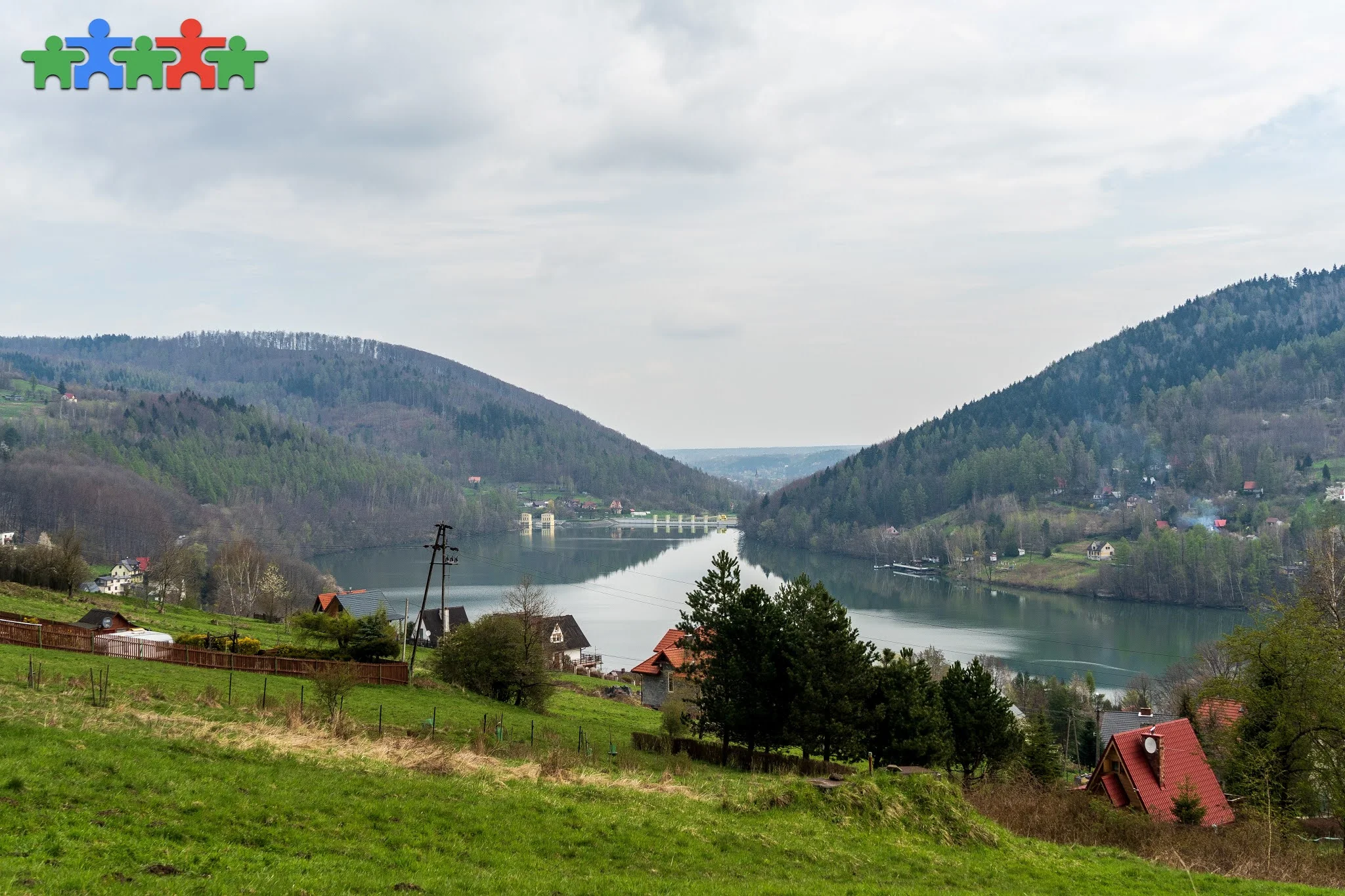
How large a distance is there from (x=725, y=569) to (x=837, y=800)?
10.7 metres

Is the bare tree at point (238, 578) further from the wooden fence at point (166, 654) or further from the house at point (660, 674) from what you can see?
the wooden fence at point (166, 654)

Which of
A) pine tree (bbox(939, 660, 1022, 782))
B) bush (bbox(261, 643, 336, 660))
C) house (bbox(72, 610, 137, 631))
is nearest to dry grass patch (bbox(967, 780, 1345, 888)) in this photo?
pine tree (bbox(939, 660, 1022, 782))

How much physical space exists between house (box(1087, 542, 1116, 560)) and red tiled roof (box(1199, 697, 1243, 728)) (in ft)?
269

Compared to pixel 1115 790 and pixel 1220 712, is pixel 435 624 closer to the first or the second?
pixel 1220 712

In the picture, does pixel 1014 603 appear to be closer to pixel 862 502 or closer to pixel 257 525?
pixel 862 502

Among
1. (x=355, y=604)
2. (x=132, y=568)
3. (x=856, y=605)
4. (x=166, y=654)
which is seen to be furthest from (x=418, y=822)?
(x=132, y=568)

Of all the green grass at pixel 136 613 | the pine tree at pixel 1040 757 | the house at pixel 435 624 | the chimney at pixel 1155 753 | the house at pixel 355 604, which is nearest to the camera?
the chimney at pixel 1155 753

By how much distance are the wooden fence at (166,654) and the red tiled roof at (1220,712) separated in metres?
20.8

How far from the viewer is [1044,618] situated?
259 feet

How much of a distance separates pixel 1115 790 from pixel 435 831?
54.0ft

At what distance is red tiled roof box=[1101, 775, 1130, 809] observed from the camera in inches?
801

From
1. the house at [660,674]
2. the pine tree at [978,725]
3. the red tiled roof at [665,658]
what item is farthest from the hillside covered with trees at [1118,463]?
the pine tree at [978,725]

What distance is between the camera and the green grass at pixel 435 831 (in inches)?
313

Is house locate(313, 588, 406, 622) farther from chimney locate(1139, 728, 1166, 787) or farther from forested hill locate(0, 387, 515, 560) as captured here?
forested hill locate(0, 387, 515, 560)
